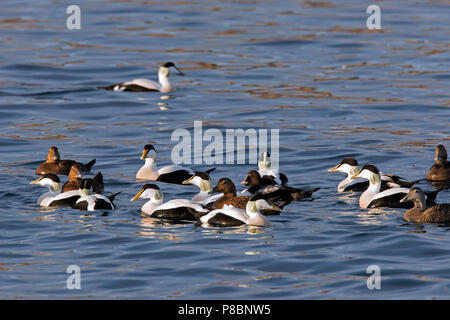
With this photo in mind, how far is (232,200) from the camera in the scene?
13.4 meters

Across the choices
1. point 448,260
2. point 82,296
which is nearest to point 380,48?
point 448,260

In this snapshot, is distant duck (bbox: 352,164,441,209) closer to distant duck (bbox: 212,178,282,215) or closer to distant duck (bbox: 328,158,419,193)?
distant duck (bbox: 328,158,419,193)

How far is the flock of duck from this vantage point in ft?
42.1

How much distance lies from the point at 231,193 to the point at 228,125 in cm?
652

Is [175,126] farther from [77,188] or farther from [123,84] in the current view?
[77,188]

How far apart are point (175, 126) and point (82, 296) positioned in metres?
10.2

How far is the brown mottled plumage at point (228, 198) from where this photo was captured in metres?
13.4

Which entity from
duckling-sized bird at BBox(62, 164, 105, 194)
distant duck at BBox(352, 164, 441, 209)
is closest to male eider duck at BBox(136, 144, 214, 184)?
duckling-sized bird at BBox(62, 164, 105, 194)

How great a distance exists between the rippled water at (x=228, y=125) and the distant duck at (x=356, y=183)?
0.24 m

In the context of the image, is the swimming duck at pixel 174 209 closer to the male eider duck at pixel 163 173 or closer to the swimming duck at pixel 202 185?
the swimming duck at pixel 202 185

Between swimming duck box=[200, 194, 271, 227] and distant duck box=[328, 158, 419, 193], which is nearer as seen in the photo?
swimming duck box=[200, 194, 271, 227]

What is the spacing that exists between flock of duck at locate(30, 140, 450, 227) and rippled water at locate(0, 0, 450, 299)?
0.71ft

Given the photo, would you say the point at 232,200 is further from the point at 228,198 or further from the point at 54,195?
the point at 54,195

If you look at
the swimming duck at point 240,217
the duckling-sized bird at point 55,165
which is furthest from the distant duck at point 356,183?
the duckling-sized bird at point 55,165
